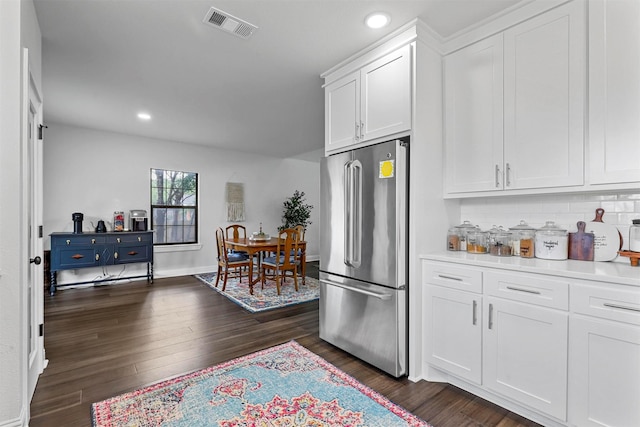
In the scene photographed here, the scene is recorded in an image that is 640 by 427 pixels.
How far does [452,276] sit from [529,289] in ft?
1.51

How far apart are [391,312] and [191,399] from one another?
1.47 meters

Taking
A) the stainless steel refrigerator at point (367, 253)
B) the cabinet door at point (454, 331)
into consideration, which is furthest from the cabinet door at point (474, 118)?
the cabinet door at point (454, 331)

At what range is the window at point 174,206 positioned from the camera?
19.2 ft

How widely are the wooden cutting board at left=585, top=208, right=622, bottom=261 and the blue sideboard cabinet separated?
569 centimetres

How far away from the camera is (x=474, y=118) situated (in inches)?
90.9

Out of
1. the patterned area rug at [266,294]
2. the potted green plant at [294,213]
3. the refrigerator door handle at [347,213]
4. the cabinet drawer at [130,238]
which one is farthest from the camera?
the potted green plant at [294,213]

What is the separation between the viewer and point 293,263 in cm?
486

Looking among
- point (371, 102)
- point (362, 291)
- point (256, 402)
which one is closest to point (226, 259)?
point (362, 291)

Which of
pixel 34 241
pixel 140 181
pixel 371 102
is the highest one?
pixel 371 102

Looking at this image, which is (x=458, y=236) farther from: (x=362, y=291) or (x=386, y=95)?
(x=386, y=95)

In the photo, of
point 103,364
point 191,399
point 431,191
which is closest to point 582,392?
point 431,191

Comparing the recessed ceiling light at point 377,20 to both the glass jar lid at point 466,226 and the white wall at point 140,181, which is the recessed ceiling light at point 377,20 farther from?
the white wall at point 140,181

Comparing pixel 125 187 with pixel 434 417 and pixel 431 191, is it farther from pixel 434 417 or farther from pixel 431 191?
pixel 434 417

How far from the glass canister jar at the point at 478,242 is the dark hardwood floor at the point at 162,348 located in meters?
1.01
